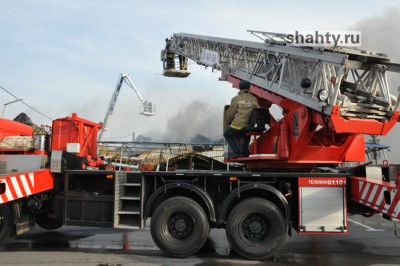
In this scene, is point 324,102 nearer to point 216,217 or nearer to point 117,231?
point 216,217

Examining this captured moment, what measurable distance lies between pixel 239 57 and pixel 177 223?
4065 mm

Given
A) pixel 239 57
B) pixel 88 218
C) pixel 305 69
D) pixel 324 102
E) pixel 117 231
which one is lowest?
pixel 117 231

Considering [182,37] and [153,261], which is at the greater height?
[182,37]

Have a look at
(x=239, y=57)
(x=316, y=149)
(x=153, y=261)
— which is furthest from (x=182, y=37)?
(x=153, y=261)

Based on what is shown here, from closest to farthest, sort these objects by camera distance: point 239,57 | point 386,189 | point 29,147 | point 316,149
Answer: point 386,189, point 316,149, point 29,147, point 239,57

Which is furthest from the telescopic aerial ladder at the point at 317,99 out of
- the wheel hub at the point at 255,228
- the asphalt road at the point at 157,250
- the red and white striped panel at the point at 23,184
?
the red and white striped panel at the point at 23,184

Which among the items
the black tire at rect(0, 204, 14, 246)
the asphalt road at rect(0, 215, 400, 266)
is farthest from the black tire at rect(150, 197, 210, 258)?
the black tire at rect(0, 204, 14, 246)

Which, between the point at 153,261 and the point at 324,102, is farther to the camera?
the point at 153,261

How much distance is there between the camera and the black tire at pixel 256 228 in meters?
6.14

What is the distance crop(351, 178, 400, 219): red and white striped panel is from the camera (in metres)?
5.58

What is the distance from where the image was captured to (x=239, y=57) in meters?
8.50

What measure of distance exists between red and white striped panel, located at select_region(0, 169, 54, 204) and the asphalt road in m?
1.04

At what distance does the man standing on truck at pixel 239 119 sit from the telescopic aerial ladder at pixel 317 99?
229 millimetres

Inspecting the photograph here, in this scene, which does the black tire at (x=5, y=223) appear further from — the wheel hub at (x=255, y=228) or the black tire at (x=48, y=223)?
the wheel hub at (x=255, y=228)
